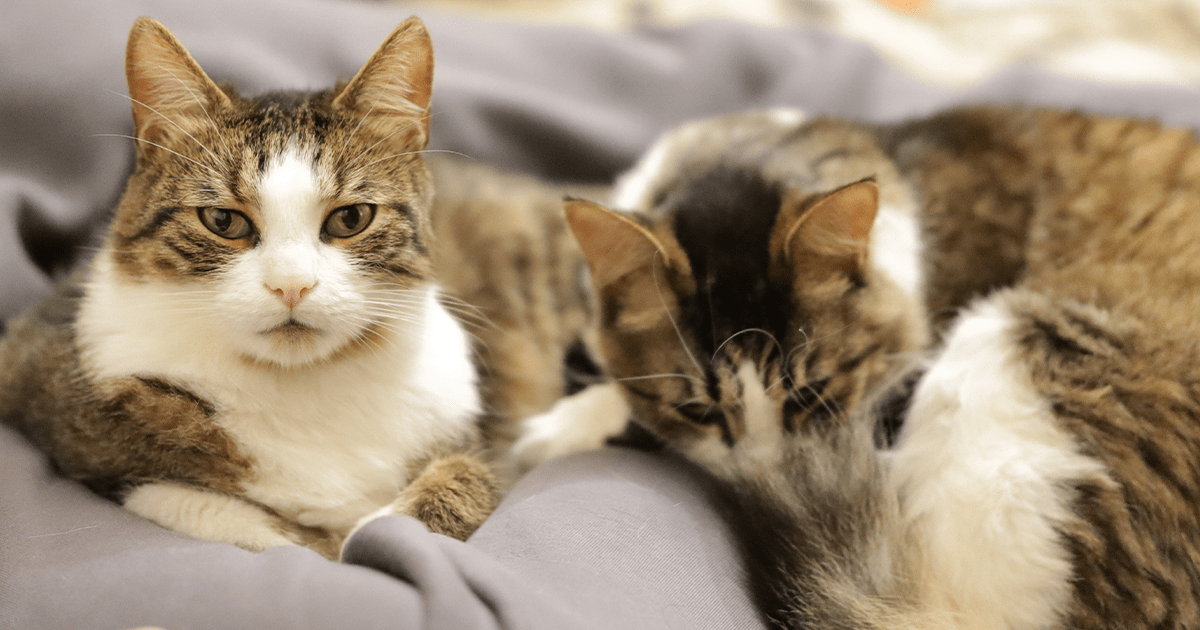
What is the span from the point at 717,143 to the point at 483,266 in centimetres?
51

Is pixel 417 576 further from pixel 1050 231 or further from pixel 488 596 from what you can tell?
pixel 1050 231

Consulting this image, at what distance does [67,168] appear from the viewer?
1429 millimetres

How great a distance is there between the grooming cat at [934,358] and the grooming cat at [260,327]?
305mm

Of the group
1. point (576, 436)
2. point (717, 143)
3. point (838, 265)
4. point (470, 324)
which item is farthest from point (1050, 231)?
point (470, 324)

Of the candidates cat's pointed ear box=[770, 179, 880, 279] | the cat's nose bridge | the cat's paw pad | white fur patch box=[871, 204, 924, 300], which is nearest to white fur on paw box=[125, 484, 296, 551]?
the cat's paw pad

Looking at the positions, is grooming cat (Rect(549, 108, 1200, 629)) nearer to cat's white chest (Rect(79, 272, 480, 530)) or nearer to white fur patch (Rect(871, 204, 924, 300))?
white fur patch (Rect(871, 204, 924, 300))

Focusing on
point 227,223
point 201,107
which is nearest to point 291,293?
point 227,223

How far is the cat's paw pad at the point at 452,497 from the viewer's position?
1023 millimetres

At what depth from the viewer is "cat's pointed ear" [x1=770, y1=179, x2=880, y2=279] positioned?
107 cm

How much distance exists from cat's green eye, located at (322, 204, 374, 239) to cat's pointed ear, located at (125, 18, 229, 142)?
0.19 meters

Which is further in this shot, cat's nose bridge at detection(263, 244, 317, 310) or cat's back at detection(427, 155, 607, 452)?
cat's back at detection(427, 155, 607, 452)

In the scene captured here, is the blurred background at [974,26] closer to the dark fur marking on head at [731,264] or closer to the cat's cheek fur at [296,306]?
the dark fur marking on head at [731,264]

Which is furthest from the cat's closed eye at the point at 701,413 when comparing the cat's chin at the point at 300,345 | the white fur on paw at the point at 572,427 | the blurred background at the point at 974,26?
the blurred background at the point at 974,26

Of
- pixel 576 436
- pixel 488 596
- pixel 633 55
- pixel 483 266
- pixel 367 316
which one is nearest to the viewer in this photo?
pixel 488 596
